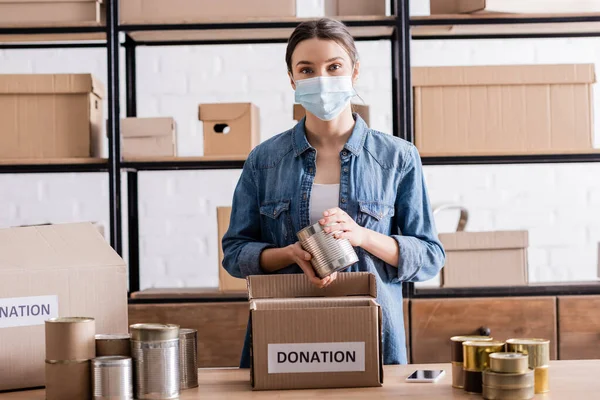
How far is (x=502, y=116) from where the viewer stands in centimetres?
266

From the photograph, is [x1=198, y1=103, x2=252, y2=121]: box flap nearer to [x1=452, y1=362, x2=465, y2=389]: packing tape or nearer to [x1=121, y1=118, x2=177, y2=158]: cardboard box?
[x1=121, y1=118, x2=177, y2=158]: cardboard box

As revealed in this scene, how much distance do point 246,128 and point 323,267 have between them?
55.3 inches

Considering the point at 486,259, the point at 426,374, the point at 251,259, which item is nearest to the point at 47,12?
the point at 251,259

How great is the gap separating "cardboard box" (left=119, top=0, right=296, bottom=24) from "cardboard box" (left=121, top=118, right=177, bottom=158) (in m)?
0.34

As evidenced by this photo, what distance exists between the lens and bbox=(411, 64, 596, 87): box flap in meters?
2.63

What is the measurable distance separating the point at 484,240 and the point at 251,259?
3.83 feet

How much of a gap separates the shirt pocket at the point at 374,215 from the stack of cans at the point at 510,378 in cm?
59

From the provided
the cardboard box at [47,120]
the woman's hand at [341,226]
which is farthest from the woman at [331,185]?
the cardboard box at [47,120]

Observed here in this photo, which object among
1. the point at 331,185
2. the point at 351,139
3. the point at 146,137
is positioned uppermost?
the point at 146,137

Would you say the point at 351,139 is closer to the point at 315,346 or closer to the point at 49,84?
the point at 315,346

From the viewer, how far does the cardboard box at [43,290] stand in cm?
133

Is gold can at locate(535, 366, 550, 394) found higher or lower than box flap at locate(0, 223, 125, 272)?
lower

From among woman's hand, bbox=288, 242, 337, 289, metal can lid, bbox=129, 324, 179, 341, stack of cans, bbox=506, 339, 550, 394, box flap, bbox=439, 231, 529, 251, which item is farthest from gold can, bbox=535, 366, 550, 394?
box flap, bbox=439, 231, 529, 251

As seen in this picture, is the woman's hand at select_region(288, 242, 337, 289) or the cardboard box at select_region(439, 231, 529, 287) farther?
the cardboard box at select_region(439, 231, 529, 287)
